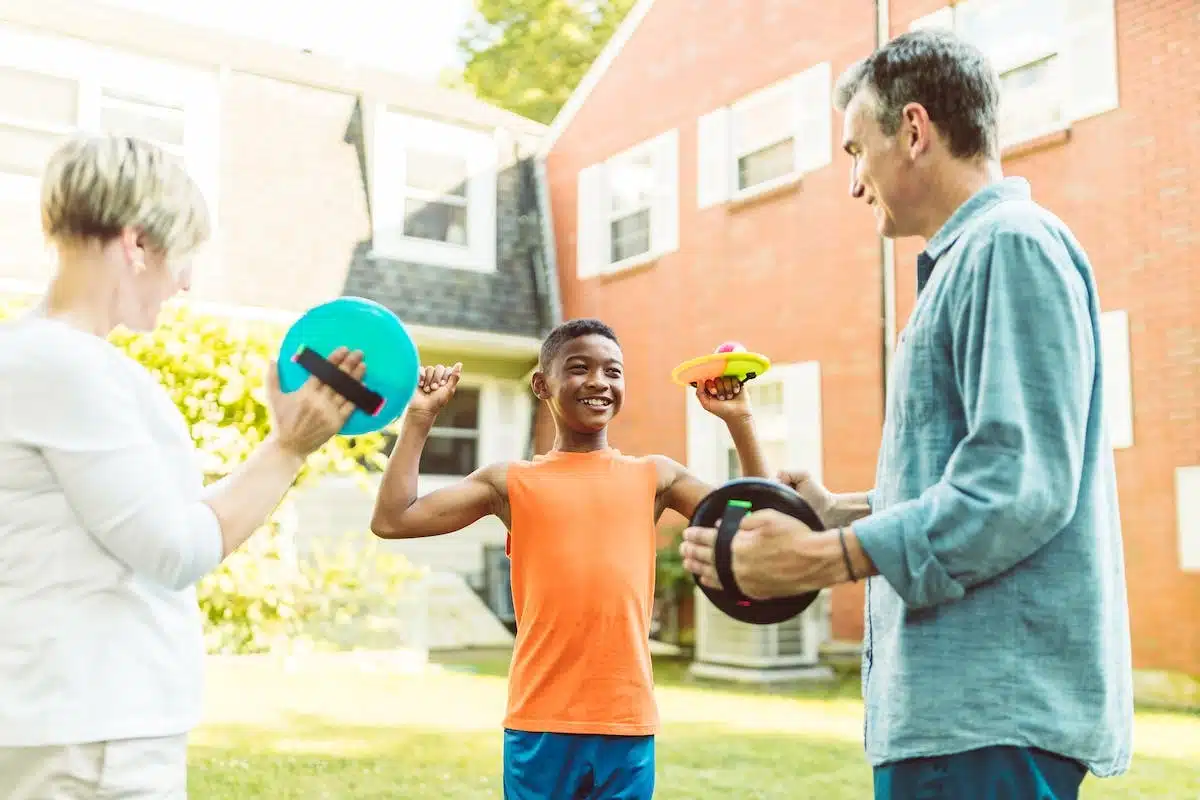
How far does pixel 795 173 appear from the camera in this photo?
35.3ft

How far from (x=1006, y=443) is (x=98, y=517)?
49.2 inches

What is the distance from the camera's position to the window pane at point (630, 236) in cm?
1298

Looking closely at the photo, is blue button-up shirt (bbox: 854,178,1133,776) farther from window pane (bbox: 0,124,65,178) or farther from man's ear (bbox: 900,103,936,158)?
window pane (bbox: 0,124,65,178)

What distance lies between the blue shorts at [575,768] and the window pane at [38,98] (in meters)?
10.2

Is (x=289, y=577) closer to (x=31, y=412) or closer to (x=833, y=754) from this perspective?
(x=833, y=754)

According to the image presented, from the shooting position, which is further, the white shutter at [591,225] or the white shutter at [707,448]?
the white shutter at [591,225]

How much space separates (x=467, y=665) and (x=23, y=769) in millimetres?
8436

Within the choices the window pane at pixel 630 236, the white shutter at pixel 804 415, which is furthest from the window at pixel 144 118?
the white shutter at pixel 804 415

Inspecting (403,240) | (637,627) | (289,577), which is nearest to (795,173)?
(403,240)

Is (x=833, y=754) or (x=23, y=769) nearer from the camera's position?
(x=23, y=769)

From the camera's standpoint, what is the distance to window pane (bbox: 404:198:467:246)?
13.3 meters

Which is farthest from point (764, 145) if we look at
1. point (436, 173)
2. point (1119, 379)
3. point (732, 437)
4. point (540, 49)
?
point (540, 49)

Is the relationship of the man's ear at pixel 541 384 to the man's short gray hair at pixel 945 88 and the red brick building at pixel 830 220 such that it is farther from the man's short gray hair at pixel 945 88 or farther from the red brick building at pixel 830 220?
the red brick building at pixel 830 220

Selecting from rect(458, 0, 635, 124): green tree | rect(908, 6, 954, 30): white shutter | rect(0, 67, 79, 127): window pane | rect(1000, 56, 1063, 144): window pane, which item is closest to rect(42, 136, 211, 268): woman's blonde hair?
rect(1000, 56, 1063, 144): window pane
